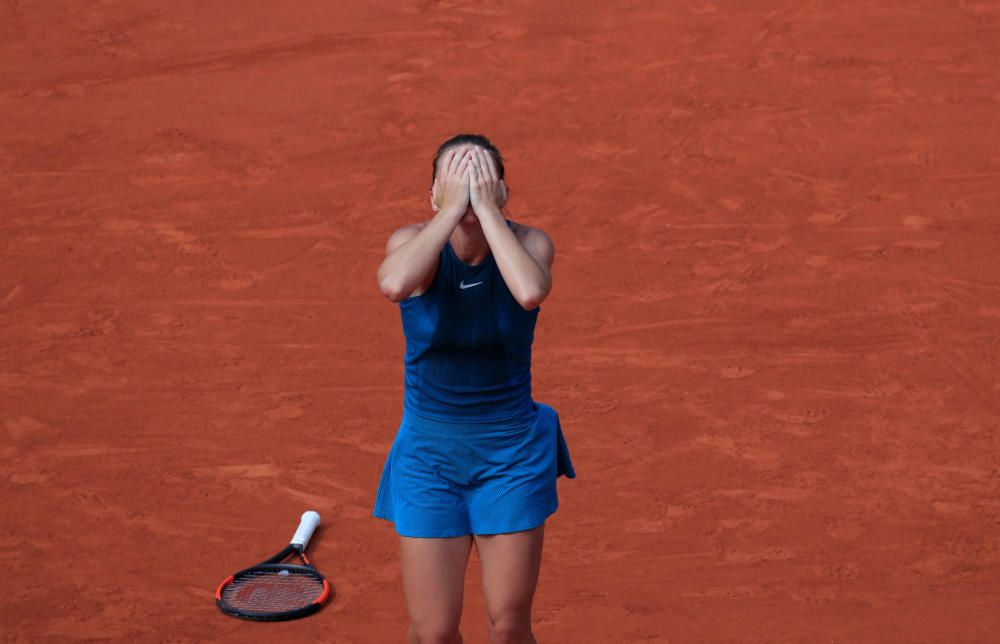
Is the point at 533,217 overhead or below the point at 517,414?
below

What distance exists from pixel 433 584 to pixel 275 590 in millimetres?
2733

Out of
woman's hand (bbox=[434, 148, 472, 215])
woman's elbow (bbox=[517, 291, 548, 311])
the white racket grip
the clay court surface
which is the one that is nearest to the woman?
woman's hand (bbox=[434, 148, 472, 215])

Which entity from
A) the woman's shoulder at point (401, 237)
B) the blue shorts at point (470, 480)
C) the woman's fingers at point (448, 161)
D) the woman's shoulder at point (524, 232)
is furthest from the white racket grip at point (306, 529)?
the woman's fingers at point (448, 161)

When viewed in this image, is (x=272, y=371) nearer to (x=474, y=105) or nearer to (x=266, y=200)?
(x=266, y=200)

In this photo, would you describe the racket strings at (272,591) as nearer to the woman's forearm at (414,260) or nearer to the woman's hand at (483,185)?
the woman's forearm at (414,260)

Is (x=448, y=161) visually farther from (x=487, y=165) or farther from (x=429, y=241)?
(x=429, y=241)

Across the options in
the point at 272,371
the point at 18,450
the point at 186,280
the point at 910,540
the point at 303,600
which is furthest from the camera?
the point at 186,280

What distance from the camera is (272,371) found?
30.6 feet

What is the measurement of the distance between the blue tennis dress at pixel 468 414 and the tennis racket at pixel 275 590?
2.41 meters

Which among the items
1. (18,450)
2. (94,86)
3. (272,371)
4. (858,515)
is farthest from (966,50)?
(18,450)

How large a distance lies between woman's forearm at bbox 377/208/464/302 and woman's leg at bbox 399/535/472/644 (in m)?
0.86

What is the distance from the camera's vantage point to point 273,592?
704cm

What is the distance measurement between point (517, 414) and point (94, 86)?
28.0 ft

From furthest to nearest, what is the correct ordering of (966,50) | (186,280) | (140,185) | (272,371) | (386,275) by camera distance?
(966,50) → (140,185) → (186,280) → (272,371) → (386,275)
